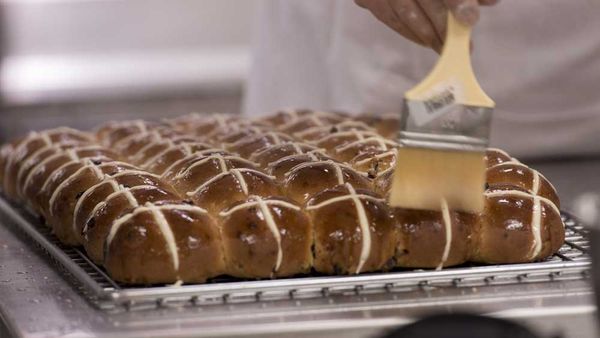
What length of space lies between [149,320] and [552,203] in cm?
69

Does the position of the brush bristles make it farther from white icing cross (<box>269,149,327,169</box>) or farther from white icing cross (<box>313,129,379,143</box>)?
white icing cross (<box>313,129,379,143</box>)

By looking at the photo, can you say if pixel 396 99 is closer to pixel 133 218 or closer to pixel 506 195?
pixel 506 195

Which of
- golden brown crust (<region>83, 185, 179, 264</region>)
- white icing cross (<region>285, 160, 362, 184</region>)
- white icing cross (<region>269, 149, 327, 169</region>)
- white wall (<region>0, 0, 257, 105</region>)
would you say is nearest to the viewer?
golden brown crust (<region>83, 185, 179, 264</region>)

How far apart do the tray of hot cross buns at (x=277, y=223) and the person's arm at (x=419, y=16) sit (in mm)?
228

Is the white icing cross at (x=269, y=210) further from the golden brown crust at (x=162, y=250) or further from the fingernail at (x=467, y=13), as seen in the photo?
the fingernail at (x=467, y=13)

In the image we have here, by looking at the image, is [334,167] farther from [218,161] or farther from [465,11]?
[465,11]

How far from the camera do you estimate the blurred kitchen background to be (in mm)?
4836

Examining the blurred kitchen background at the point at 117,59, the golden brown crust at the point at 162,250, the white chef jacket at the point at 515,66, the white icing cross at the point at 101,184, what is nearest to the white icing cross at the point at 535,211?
the golden brown crust at the point at 162,250

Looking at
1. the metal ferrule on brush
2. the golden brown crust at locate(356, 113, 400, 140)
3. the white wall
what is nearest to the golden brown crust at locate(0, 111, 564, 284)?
the metal ferrule on brush

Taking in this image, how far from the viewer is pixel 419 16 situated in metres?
1.80

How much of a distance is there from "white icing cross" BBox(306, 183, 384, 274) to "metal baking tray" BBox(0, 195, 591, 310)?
0.10ft

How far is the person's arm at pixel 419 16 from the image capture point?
1.75 meters

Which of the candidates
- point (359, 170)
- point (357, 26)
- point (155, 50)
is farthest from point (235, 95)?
point (359, 170)

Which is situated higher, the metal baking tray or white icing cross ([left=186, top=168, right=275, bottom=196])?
white icing cross ([left=186, top=168, right=275, bottom=196])
